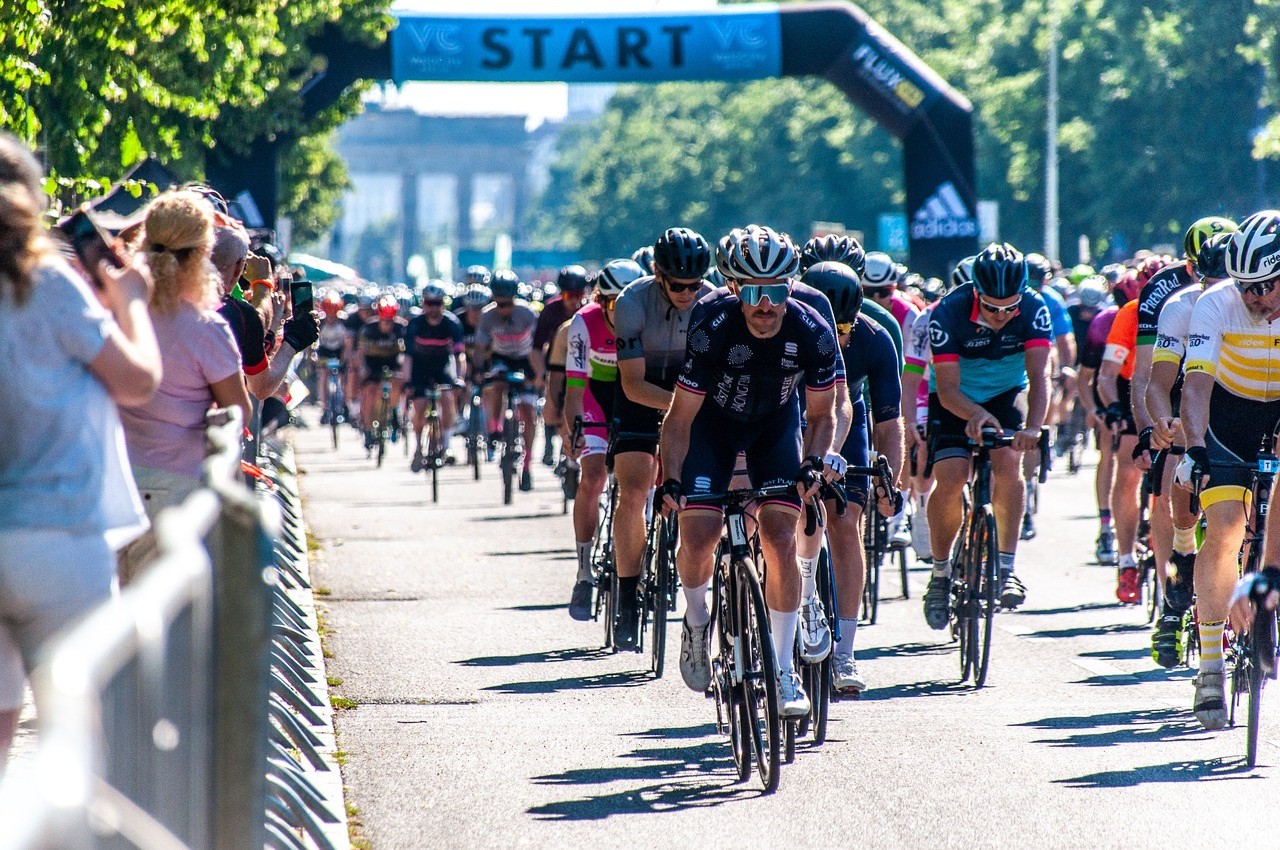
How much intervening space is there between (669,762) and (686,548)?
766 millimetres

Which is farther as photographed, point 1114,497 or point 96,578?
point 1114,497

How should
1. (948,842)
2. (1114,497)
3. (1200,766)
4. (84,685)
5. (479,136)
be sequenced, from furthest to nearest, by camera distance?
(479,136)
(1114,497)
(1200,766)
(948,842)
(84,685)

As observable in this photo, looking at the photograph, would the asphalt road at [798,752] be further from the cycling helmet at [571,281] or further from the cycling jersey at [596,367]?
the cycling helmet at [571,281]

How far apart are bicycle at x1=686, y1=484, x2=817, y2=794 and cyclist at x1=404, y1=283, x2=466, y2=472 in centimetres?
1426

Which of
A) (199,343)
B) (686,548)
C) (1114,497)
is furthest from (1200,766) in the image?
(1114,497)

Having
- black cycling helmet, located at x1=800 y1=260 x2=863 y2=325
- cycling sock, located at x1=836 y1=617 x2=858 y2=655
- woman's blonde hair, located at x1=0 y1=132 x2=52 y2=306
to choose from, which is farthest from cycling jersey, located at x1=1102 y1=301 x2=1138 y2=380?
woman's blonde hair, located at x1=0 y1=132 x2=52 y2=306

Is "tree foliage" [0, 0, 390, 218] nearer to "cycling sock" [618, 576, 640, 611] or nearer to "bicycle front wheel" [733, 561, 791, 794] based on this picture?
"cycling sock" [618, 576, 640, 611]

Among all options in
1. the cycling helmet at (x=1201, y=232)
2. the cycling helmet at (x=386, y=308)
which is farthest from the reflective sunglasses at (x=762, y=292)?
the cycling helmet at (x=386, y=308)

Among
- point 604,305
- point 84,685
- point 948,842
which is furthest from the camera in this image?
point 604,305

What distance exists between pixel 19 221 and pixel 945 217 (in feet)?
81.0

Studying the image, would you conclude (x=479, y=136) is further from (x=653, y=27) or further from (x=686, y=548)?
(x=686, y=548)

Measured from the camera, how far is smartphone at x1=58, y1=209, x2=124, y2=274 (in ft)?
18.4

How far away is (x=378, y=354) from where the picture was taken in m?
26.4

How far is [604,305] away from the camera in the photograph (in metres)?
11.0
